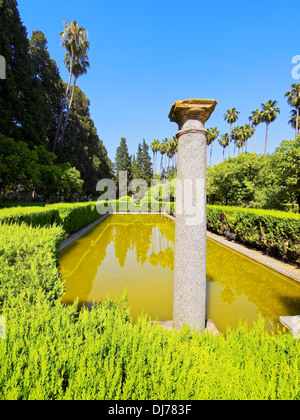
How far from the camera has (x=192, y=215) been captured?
3066 millimetres

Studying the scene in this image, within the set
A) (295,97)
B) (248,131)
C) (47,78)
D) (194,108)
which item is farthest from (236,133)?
(194,108)

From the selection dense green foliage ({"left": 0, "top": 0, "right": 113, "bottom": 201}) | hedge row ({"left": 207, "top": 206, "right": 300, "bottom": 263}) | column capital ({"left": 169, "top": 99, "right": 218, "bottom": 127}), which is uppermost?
dense green foliage ({"left": 0, "top": 0, "right": 113, "bottom": 201})

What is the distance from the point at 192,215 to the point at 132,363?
205 centimetres

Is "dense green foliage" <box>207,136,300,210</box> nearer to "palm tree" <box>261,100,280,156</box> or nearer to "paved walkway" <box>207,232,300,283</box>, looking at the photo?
"paved walkway" <box>207,232,300,283</box>

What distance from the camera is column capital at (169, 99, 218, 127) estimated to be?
3.00 meters

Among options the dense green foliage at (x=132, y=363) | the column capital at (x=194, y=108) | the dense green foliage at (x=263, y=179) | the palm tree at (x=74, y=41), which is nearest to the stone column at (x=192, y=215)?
the column capital at (x=194, y=108)

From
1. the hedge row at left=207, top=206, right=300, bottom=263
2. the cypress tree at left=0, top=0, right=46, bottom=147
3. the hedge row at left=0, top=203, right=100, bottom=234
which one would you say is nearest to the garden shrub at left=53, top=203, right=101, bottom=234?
the hedge row at left=0, top=203, right=100, bottom=234

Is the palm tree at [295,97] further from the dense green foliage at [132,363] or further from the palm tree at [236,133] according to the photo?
the dense green foliage at [132,363]

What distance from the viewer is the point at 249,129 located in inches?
1865

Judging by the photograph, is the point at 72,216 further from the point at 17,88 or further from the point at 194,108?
the point at 17,88

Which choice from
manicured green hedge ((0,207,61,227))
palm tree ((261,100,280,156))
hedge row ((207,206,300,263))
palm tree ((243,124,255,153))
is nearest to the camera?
manicured green hedge ((0,207,61,227))

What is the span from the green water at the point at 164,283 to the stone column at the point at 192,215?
1.19m

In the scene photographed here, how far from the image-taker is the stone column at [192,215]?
10.00 feet

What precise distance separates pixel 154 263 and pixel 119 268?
1513 millimetres
